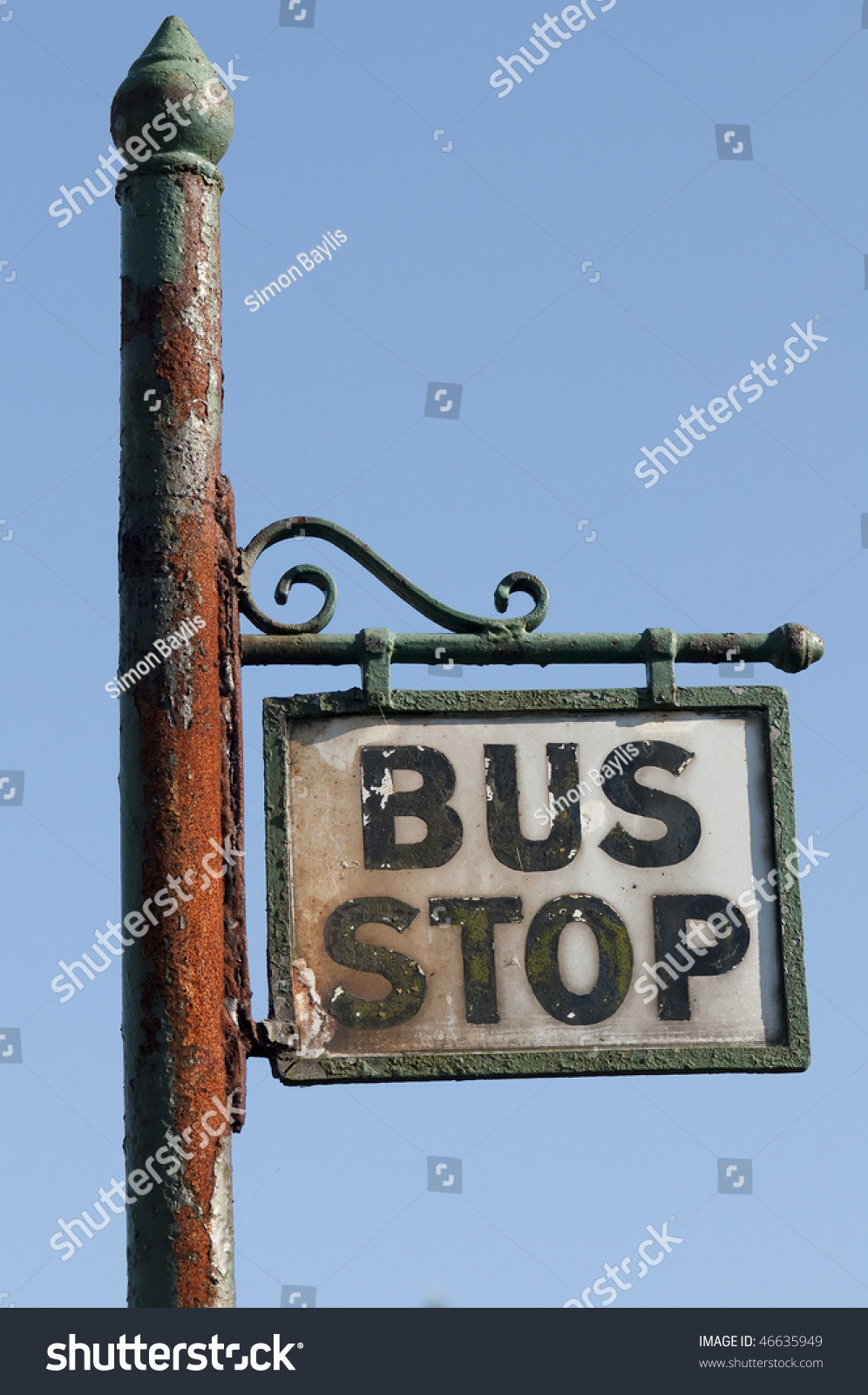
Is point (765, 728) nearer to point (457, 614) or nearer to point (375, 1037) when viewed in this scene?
point (457, 614)

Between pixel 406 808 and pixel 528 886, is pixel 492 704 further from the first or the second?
pixel 528 886

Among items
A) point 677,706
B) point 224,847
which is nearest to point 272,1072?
point 224,847

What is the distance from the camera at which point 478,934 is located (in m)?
4.67

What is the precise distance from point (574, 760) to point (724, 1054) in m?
0.78

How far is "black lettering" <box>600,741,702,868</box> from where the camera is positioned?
477cm

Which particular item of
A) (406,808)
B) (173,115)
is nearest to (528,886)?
(406,808)

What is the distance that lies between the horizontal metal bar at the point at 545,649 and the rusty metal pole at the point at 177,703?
0.17 m

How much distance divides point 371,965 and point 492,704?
700mm

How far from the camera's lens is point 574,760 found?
480 centimetres

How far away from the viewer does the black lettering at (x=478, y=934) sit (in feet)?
15.2

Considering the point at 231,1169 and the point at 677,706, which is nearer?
the point at 231,1169

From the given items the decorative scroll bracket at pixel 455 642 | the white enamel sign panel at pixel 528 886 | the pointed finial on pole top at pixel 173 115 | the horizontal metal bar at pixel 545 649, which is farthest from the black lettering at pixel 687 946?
the pointed finial on pole top at pixel 173 115

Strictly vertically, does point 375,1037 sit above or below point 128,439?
below

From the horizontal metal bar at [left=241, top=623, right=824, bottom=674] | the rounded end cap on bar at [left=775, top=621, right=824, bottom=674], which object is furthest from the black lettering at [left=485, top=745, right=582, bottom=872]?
the rounded end cap on bar at [left=775, top=621, right=824, bottom=674]
